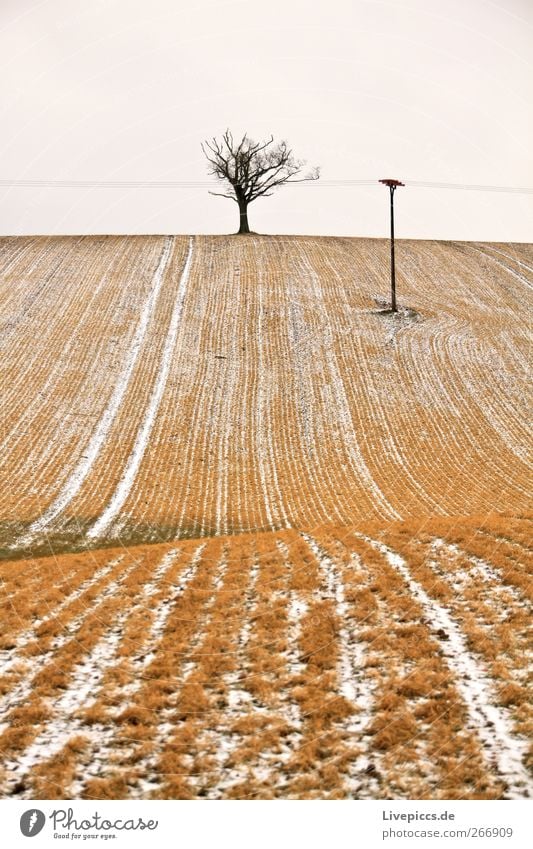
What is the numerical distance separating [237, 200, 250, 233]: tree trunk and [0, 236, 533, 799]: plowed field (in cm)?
1390

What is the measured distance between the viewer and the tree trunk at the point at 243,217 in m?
82.3

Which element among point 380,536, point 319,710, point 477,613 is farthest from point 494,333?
point 319,710

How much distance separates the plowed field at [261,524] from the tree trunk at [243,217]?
45.6 ft

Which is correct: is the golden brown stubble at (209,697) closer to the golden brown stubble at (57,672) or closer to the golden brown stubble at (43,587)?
the golden brown stubble at (57,672)

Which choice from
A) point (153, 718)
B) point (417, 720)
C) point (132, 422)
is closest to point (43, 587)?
point (153, 718)

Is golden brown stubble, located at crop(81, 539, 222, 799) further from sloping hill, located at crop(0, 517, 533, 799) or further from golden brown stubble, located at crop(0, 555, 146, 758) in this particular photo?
golden brown stubble, located at crop(0, 555, 146, 758)

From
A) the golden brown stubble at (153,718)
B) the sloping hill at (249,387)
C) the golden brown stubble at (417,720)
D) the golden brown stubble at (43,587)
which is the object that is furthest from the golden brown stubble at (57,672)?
the sloping hill at (249,387)

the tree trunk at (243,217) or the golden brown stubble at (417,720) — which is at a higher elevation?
the tree trunk at (243,217)

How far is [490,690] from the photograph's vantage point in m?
10.4

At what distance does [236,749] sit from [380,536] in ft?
36.0

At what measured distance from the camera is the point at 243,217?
83000 millimetres

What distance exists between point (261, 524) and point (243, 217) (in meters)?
65.3

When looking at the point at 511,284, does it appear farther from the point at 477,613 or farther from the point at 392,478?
the point at 477,613

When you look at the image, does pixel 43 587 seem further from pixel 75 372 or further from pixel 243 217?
pixel 243 217
